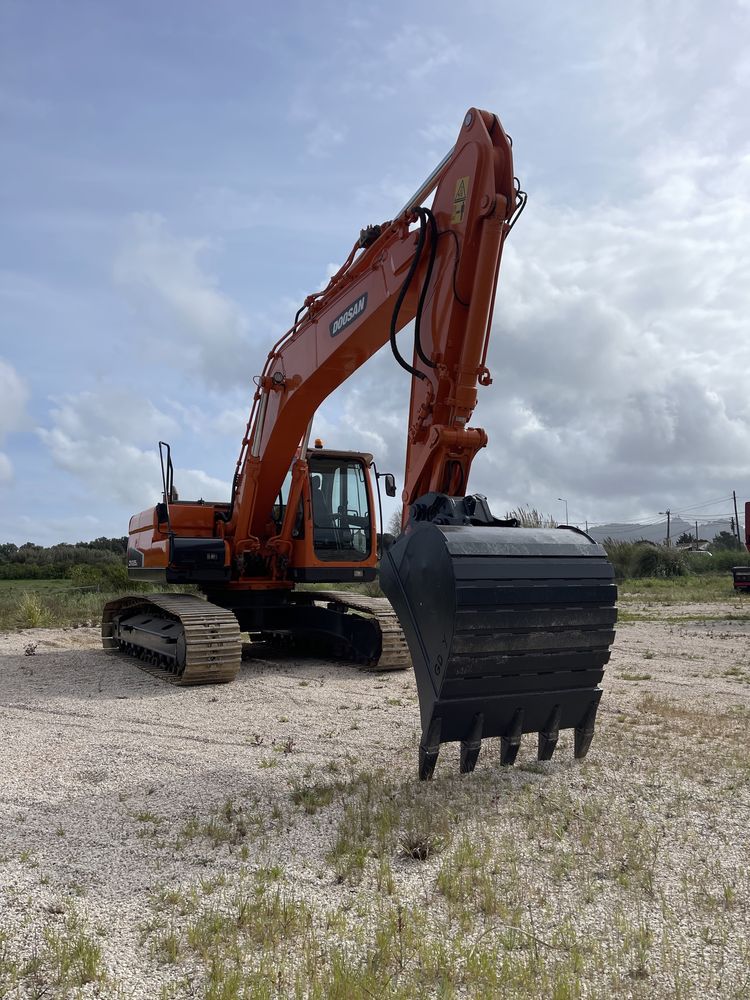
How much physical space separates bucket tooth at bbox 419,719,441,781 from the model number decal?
4.26 meters

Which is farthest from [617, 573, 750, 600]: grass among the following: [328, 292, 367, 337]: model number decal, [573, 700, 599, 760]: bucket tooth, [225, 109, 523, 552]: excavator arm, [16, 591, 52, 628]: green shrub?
[573, 700, 599, 760]: bucket tooth

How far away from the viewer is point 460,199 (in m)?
5.96

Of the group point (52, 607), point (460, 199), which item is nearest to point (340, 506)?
point (460, 199)

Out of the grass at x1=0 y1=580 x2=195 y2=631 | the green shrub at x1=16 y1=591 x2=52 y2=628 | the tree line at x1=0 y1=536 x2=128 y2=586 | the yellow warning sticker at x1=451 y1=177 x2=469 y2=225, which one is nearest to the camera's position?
the yellow warning sticker at x1=451 y1=177 x2=469 y2=225

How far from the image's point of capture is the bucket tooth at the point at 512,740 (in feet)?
15.2

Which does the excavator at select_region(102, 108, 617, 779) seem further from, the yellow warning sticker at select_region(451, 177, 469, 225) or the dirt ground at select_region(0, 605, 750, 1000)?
the dirt ground at select_region(0, 605, 750, 1000)

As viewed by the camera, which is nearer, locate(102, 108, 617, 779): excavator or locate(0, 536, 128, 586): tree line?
locate(102, 108, 617, 779): excavator

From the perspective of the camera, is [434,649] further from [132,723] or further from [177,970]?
[132,723]

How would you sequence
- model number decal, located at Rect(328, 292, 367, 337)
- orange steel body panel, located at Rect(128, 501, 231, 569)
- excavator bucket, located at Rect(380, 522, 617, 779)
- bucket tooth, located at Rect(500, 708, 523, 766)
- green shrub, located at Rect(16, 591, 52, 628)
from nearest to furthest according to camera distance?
excavator bucket, located at Rect(380, 522, 617, 779) < bucket tooth, located at Rect(500, 708, 523, 766) < model number decal, located at Rect(328, 292, 367, 337) < orange steel body panel, located at Rect(128, 501, 231, 569) < green shrub, located at Rect(16, 591, 52, 628)

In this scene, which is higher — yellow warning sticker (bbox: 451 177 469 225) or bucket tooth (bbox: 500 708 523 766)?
yellow warning sticker (bbox: 451 177 469 225)

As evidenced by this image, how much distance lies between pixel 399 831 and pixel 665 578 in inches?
1163

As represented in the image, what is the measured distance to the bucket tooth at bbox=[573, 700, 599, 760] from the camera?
493 cm

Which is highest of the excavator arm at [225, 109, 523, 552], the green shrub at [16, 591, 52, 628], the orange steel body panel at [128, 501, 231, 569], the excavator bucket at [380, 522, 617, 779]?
the excavator arm at [225, 109, 523, 552]

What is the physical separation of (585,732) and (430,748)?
1143mm
